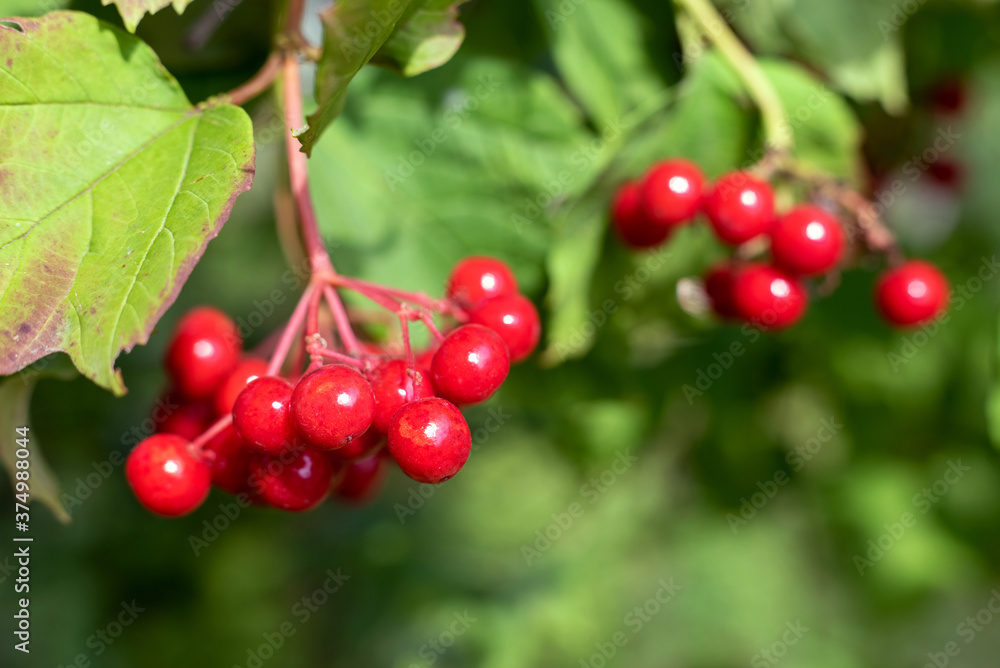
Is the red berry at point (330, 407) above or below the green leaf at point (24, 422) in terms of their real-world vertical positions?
above

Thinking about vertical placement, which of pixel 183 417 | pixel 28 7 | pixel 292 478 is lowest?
pixel 183 417

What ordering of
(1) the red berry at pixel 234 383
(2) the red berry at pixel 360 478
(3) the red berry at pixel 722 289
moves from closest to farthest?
(1) the red berry at pixel 234 383, (2) the red berry at pixel 360 478, (3) the red berry at pixel 722 289

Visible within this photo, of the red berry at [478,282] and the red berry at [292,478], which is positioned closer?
the red berry at [292,478]

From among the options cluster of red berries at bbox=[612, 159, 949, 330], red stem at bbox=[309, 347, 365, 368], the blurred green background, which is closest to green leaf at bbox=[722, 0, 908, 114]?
the blurred green background

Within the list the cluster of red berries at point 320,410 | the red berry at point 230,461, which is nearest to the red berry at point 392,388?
the cluster of red berries at point 320,410

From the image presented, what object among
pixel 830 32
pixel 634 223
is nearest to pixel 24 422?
pixel 634 223

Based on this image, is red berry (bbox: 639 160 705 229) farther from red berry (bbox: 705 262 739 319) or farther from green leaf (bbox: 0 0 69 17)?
green leaf (bbox: 0 0 69 17)

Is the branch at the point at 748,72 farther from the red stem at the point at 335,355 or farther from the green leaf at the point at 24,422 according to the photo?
the green leaf at the point at 24,422

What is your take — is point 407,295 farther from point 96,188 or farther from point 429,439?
point 96,188
